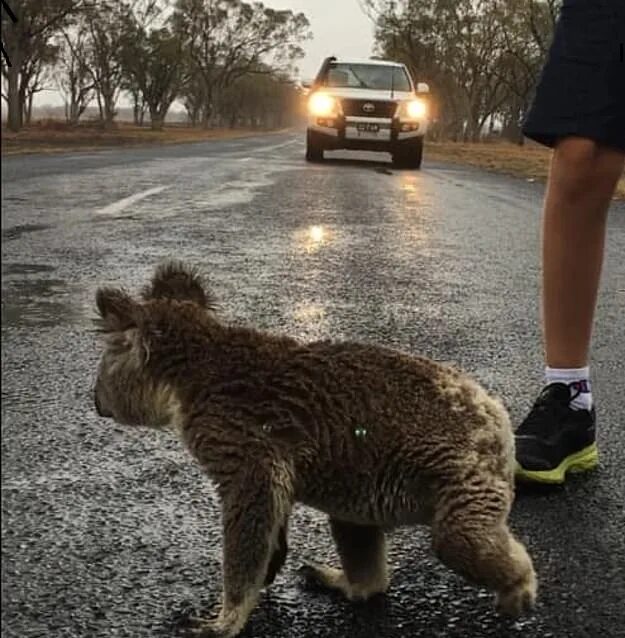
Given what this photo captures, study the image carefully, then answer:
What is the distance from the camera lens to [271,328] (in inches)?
175

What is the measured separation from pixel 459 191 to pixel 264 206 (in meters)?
4.30

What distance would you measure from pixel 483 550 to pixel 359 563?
0.34 meters

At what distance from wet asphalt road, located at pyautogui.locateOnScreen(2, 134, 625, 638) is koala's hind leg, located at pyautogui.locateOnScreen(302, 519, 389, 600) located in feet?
Answer: 0.11

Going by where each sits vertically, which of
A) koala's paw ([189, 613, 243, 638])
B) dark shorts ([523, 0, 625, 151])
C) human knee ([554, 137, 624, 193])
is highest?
dark shorts ([523, 0, 625, 151])

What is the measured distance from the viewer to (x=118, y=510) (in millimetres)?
2232

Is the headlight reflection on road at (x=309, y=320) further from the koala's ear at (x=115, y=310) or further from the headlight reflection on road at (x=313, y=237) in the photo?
the koala's ear at (x=115, y=310)

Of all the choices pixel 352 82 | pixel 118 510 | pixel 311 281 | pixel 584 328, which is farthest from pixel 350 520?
pixel 352 82

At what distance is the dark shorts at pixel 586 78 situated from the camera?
2.64 meters

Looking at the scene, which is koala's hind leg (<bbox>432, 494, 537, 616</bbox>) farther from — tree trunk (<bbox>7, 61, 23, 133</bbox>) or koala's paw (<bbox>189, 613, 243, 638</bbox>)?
tree trunk (<bbox>7, 61, 23, 133</bbox>)

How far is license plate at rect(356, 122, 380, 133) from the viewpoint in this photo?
18.3 meters

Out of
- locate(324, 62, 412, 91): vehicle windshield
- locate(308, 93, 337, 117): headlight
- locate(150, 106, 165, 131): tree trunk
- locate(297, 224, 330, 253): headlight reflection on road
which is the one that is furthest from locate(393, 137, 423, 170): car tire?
locate(150, 106, 165, 131): tree trunk

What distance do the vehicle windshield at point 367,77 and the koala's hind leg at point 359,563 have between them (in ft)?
58.0

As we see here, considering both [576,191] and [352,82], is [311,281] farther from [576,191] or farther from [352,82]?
[352,82]

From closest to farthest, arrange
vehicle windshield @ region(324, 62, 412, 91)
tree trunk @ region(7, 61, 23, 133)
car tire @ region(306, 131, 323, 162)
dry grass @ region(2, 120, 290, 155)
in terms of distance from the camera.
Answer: tree trunk @ region(7, 61, 23, 133) < dry grass @ region(2, 120, 290, 155) < vehicle windshield @ region(324, 62, 412, 91) < car tire @ region(306, 131, 323, 162)
